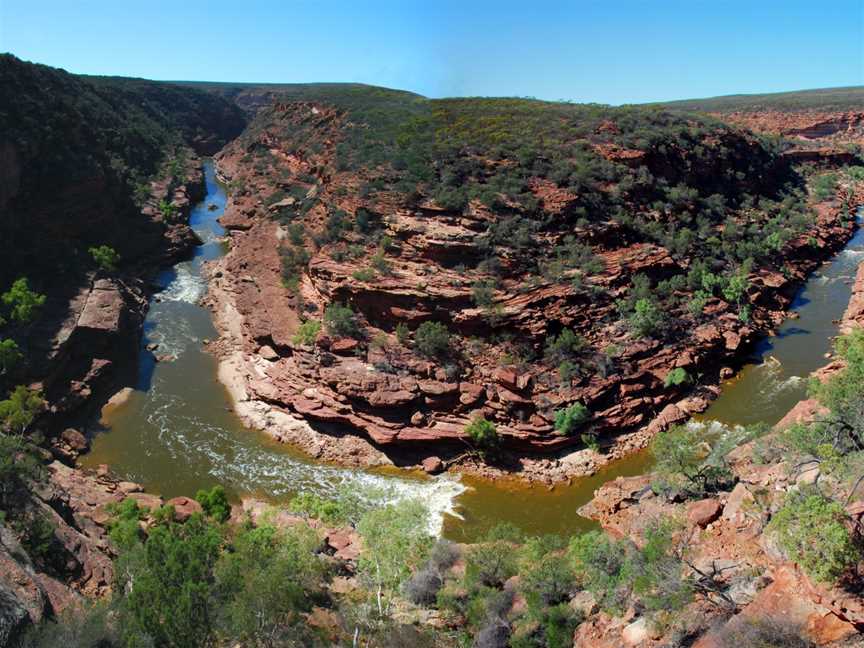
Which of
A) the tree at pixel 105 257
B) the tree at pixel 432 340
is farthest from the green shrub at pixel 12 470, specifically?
the tree at pixel 105 257

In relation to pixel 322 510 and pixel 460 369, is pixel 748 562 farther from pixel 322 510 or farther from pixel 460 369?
pixel 460 369

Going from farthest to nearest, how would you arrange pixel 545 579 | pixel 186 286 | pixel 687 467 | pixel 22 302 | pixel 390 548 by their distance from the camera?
pixel 186 286
pixel 22 302
pixel 687 467
pixel 390 548
pixel 545 579

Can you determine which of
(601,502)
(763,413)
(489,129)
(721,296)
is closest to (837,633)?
(601,502)

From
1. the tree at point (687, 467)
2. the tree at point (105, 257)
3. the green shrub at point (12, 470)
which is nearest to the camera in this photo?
the green shrub at point (12, 470)

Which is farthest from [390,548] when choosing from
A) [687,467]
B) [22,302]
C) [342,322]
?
[22,302]

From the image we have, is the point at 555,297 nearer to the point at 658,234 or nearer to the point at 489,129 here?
the point at 658,234

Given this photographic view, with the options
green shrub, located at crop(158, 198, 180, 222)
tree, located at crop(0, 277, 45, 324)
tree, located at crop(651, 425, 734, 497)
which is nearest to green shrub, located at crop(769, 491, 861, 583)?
tree, located at crop(651, 425, 734, 497)

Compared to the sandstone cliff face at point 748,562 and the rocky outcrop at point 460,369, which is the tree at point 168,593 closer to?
the sandstone cliff face at point 748,562
